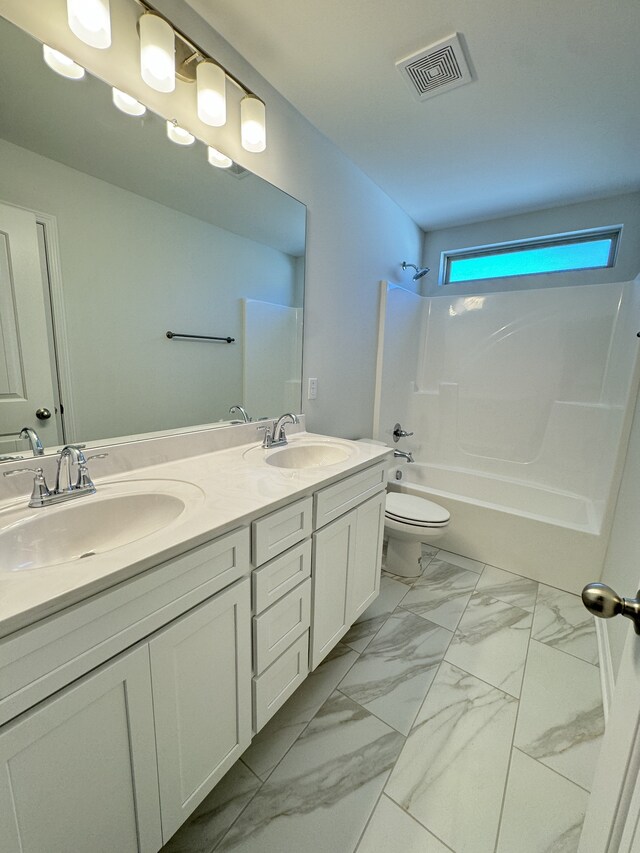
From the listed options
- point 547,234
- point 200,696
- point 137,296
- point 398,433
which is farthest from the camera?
point 398,433

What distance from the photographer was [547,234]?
2482 millimetres

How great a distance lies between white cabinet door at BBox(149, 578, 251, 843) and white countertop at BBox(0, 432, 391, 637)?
0.18 meters

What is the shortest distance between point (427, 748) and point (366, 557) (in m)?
0.64

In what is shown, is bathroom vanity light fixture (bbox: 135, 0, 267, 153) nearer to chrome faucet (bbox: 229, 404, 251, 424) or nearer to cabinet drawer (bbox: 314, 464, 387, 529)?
chrome faucet (bbox: 229, 404, 251, 424)

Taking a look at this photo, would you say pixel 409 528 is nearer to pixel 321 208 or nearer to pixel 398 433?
pixel 398 433

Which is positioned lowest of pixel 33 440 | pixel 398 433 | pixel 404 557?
pixel 404 557

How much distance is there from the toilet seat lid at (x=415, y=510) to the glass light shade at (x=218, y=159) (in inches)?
71.5

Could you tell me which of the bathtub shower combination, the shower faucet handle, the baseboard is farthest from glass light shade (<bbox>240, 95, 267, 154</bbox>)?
the baseboard

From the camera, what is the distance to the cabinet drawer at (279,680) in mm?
998

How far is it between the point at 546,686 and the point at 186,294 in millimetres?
2085

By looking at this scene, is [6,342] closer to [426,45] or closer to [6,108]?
[6,108]

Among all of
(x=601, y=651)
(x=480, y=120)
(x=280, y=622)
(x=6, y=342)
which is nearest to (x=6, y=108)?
(x=6, y=342)

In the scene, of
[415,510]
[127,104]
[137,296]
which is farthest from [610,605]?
[127,104]

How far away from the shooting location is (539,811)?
39.0 inches
